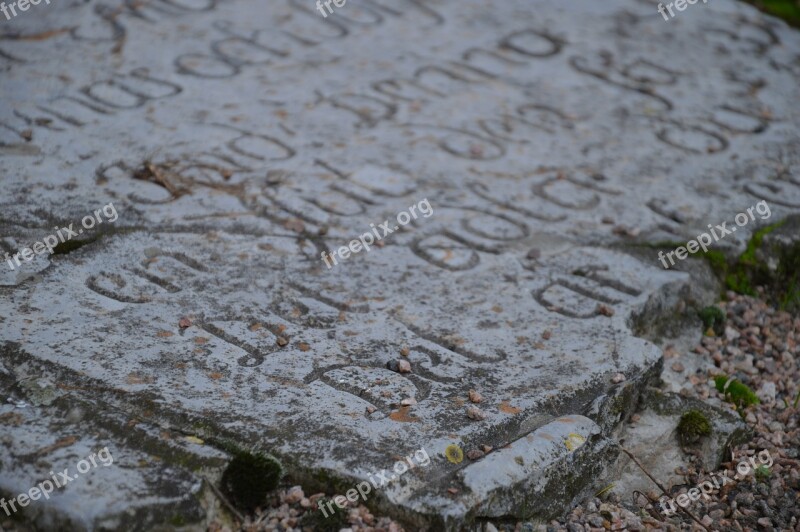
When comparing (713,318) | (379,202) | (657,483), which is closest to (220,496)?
(657,483)

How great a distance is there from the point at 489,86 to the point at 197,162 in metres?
1.67

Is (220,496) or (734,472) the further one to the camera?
(734,472)

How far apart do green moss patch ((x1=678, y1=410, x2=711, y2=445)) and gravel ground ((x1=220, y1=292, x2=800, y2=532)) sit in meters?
0.09

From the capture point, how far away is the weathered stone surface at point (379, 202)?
231 centimetres

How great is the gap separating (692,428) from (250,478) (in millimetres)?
1268

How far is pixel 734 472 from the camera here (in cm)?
255

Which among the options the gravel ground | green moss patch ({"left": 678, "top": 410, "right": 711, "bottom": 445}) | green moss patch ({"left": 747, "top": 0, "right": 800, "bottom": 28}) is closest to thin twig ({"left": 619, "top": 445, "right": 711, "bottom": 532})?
the gravel ground

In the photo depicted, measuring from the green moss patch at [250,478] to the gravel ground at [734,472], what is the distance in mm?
47

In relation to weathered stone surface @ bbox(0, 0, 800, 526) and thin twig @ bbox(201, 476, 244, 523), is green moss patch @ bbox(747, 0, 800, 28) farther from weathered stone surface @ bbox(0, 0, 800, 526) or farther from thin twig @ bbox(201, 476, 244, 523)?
thin twig @ bbox(201, 476, 244, 523)

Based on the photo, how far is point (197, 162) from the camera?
3516 millimetres

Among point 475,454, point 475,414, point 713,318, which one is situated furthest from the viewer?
point 713,318

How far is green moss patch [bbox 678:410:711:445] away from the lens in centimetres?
259

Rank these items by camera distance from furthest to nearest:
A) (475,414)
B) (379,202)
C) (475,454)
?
(379,202)
(475,414)
(475,454)

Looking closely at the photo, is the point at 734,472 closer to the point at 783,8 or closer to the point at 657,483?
the point at 657,483
